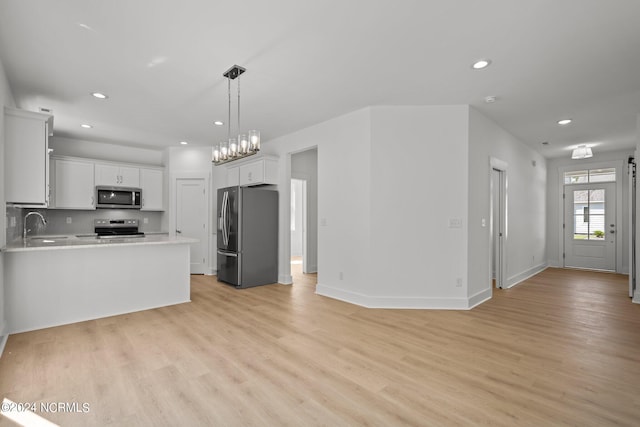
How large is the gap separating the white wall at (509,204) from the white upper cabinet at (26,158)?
4991 mm

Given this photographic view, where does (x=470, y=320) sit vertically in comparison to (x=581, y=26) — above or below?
below

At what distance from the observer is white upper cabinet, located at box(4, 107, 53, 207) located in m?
3.11

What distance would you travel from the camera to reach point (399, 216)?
412cm

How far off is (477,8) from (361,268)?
10.0ft

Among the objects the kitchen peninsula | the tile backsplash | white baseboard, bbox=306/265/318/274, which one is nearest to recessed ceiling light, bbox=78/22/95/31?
the kitchen peninsula

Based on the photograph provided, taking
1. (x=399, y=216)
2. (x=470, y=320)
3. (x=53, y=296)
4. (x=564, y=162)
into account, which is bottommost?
(x=470, y=320)

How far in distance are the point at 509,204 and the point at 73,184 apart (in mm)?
7755

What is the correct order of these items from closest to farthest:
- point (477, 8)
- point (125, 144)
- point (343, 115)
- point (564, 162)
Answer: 1. point (477, 8)
2. point (343, 115)
3. point (125, 144)
4. point (564, 162)

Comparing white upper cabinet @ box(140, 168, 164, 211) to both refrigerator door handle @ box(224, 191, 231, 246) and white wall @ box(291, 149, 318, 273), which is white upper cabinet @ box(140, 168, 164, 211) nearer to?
refrigerator door handle @ box(224, 191, 231, 246)

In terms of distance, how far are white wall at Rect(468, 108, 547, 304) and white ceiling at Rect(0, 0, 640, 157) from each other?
1.52 feet

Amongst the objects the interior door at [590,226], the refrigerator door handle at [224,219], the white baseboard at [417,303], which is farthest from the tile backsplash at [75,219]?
the interior door at [590,226]

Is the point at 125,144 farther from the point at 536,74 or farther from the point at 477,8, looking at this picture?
the point at 536,74

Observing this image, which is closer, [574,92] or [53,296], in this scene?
[53,296]

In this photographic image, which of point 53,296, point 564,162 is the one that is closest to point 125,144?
point 53,296
